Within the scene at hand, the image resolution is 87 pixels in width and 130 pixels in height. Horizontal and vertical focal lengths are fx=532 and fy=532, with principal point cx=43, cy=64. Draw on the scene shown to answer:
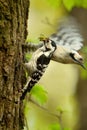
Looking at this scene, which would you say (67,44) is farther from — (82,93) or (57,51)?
(82,93)

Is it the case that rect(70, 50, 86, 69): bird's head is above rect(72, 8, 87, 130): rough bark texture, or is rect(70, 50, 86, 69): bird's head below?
above

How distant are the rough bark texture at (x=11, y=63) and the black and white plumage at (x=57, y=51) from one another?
154mm

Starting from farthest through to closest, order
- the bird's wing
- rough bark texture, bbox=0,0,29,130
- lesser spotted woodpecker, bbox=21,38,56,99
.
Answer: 1. the bird's wing
2. lesser spotted woodpecker, bbox=21,38,56,99
3. rough bark texture, bbox=0,0,29,130

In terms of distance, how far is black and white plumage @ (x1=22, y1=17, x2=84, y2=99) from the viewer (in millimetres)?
3393

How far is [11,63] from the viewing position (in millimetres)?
3129

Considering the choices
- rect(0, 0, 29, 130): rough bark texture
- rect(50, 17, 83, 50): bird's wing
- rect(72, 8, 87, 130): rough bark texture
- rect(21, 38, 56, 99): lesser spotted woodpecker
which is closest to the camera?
rect(0, 0, 29, 130): rough bark texture

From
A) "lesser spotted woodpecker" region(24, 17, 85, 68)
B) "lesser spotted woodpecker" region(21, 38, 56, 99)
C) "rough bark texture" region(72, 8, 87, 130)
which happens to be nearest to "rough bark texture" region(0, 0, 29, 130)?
"lesser spotted woodpecker" region(21, 38, 56, 99)

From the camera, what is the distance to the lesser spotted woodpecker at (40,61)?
3.38 m

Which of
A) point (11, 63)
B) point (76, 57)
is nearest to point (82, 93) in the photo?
point (76, 57)

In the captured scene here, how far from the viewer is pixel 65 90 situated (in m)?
12.3

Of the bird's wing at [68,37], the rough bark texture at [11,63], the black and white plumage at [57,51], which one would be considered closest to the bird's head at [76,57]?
the black and white plumage at [57,51]

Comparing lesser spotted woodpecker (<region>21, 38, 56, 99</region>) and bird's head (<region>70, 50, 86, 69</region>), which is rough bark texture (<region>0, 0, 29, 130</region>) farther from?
bird's head (<region>70, 50, 86, 69</region>)

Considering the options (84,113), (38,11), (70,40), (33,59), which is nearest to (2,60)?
(33,59)

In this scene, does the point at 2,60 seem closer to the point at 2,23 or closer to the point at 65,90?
the point at 2,23
